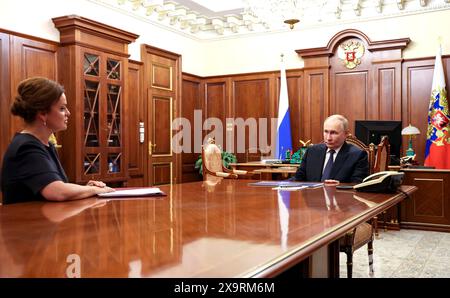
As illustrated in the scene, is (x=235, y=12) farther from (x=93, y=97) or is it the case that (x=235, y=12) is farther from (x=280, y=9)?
(x=93, y=97)

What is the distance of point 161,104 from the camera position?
768cm

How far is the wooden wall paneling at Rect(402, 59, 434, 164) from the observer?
22.6ft

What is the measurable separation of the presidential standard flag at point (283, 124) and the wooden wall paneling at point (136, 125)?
7.70 feet

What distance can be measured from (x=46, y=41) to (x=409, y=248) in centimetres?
494

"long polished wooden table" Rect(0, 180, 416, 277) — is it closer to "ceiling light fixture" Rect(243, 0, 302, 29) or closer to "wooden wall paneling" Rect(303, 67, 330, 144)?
"ceiling light fixture" Rect(243, 0, 302, 29)

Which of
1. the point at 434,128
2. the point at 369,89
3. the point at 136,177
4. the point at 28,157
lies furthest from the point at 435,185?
the point at 28,157

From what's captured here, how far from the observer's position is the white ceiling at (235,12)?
696 centimetres

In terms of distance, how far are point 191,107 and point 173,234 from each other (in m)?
7.46

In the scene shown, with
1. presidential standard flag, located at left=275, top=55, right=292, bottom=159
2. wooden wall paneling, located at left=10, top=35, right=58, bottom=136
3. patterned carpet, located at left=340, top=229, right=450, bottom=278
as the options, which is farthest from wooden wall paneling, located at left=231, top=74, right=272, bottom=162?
wooden wall paneling, located at left=10, top=35, right=58, bottom=136

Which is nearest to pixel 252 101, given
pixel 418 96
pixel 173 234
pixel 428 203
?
pixel 418 96

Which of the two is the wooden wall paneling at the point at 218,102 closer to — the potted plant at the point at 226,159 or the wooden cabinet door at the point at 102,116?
the potted plant at the point at 226,159

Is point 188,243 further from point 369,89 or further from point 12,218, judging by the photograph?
point 369,89

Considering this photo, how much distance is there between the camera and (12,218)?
1546mm

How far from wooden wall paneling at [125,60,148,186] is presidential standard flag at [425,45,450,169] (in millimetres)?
4422
